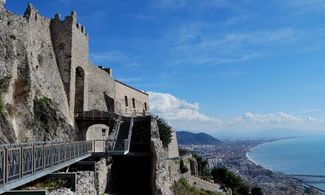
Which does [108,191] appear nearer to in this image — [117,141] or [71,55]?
[117,141]

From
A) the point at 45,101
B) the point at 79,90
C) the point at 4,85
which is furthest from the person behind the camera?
the point at 79,90

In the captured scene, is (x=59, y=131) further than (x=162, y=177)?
Yes

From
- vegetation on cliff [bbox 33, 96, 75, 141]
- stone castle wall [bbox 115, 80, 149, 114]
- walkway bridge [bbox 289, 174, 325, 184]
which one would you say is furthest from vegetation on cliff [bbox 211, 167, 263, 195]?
walkway bridge [bbox 289, 174, 325, 184]

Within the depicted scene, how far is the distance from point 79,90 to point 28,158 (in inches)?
935

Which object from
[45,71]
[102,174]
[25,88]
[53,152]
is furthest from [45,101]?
[53,152]

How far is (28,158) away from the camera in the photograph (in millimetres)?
12477

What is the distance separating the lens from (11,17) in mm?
25891

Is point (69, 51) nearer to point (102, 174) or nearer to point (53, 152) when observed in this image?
point (102, 174)

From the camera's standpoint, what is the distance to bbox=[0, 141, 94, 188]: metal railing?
34.1ft

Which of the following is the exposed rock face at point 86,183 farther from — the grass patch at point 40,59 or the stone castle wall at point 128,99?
the stone castle wall at point 128,99

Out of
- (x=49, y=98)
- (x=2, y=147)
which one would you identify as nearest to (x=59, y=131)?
(x=49, y=98)

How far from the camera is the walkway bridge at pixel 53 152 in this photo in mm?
10773

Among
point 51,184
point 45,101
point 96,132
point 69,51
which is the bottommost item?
point 51,184

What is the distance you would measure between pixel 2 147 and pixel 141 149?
1500 cm
